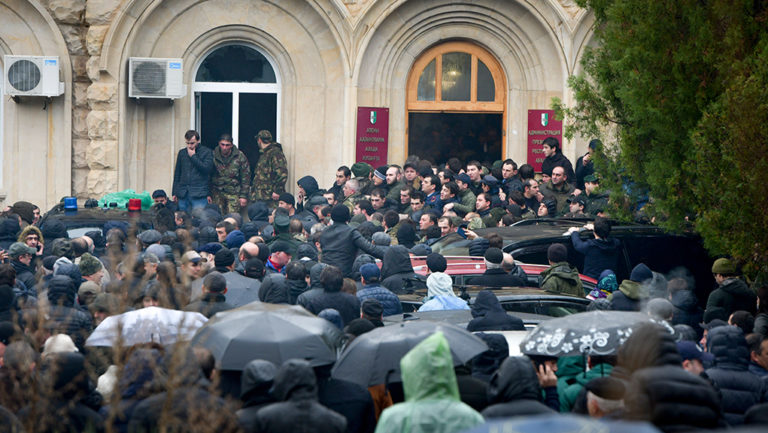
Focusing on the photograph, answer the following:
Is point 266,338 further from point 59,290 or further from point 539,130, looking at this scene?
point 539,130

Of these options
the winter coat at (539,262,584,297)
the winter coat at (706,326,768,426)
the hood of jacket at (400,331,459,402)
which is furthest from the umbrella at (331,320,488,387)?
the winter coat at (539,262,584,297)

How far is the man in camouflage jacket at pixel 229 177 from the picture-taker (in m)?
18.2

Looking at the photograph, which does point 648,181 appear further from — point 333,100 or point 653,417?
point 333,100

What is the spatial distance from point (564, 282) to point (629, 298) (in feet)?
4.47

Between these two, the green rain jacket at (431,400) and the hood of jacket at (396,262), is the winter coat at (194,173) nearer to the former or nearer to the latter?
the hood of jacket at (396,262)

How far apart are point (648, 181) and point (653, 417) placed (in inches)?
219

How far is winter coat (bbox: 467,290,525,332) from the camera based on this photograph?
8195mm

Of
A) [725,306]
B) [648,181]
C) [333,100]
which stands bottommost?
[725,306]

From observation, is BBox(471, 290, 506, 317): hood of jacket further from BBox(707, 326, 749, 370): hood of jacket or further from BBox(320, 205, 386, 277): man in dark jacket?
BBox(320, 205, 386, 277): man in dark jacket

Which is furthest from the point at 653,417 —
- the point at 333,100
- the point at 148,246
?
the point at 333,100

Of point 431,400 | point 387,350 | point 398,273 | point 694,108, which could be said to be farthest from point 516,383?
point 398,273

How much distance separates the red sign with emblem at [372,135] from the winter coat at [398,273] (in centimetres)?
820

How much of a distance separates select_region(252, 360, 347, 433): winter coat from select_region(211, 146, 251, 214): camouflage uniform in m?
12.9

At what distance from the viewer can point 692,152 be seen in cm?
962
